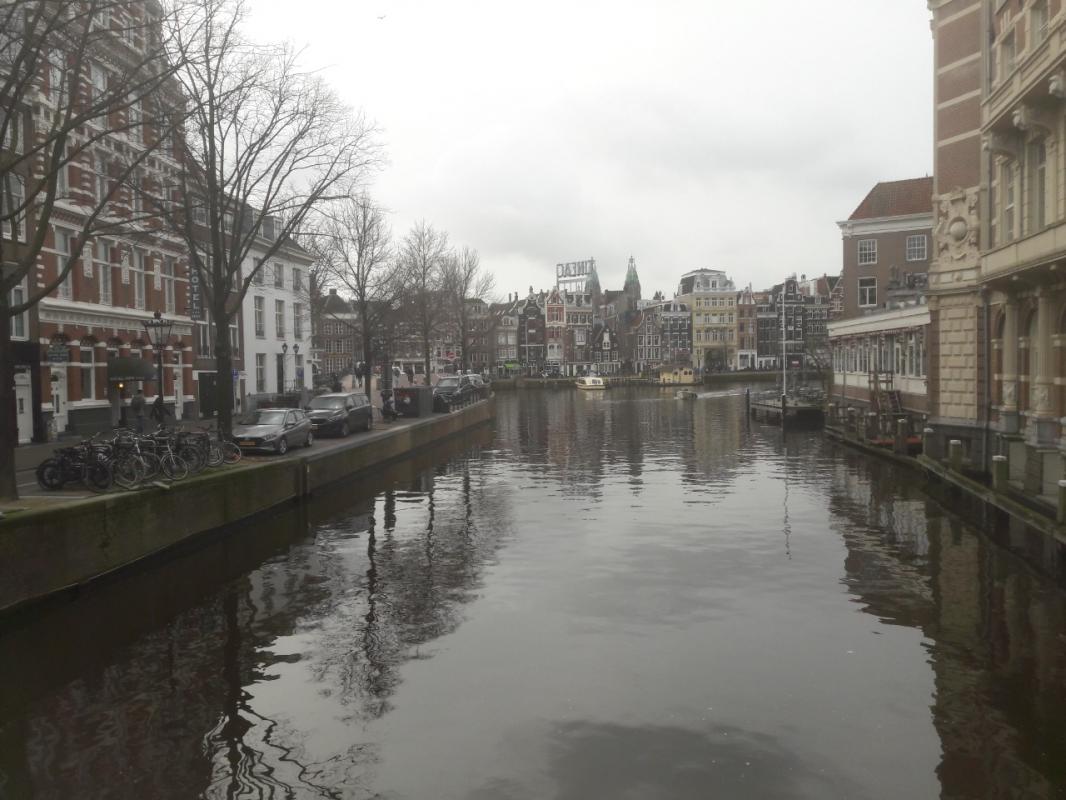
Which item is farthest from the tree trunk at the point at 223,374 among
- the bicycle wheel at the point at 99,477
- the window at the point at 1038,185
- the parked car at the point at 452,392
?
the parked car at the point at 452,392

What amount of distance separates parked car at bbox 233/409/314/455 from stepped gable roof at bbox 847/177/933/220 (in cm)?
4133

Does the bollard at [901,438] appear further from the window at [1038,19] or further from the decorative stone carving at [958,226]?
the window at [1038,19]

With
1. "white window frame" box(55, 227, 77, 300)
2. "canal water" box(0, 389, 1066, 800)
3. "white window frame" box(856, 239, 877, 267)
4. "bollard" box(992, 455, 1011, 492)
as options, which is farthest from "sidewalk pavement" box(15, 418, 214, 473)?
"white window frame" box(856, 239, 877, 267)

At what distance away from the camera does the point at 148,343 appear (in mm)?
37094

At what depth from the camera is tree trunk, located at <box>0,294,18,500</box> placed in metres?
15.1

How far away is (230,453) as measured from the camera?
23625 mm

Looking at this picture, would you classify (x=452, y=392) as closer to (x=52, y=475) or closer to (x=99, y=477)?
(x=52, y=475)

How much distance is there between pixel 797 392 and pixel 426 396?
88.4 feet

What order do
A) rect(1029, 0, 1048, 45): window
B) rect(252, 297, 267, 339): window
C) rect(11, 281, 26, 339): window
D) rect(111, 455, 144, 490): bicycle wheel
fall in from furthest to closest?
rect(252, 297, 267, 339): window → rect(11, 281, 26, 339): window → rect(1029, 0, 1048, 45): window → rect(111, 455, 144, 490): bicycle wheel

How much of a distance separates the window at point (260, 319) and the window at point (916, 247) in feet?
135

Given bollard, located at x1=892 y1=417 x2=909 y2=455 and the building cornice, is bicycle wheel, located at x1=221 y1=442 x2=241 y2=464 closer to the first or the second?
bollard, located at x1=892 y1=417 x2=909 y2=455

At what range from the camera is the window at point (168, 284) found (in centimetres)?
3997

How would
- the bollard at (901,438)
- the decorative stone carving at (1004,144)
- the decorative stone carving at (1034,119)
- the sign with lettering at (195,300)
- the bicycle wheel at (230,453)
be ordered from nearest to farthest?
the decorative stone carving at (1034,119) → the decorative stone carving at (1004,144) → the bicycle wheel at (230,453) → the bollard at (901,438) → the sign with lettering at (195,300)

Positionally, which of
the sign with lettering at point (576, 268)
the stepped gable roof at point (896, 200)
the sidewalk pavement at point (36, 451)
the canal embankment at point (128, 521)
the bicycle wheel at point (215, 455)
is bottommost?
the canal embankment at point (128, 521)
